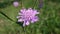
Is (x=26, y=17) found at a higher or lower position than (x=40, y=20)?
higher

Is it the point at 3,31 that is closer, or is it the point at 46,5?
the point at 3,31

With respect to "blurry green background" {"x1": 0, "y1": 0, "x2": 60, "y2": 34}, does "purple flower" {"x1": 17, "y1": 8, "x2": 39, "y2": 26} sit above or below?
above

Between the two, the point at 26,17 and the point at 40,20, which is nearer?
the point at 26,17

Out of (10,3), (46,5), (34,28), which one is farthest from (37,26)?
(10,3)

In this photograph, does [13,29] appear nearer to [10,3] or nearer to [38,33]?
[38,33]

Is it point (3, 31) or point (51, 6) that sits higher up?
point (51, 6)

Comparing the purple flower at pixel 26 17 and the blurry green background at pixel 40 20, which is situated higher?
the purple flower at pixel 26 17

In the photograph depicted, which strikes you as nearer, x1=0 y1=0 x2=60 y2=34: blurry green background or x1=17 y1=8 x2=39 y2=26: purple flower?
x1=17 y1=8 x2=39 y2=26: purple flower

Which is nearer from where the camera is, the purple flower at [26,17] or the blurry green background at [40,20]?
the purple flower at [26,17]
